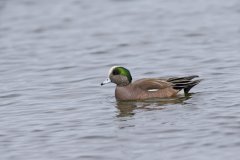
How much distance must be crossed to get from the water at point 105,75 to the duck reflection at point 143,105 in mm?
32

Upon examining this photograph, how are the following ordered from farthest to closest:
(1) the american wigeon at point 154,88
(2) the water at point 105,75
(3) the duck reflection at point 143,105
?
1. (1) the american wigeon at point 154,88
2. (3) the duck reflection at point 143,105
3. (2) the water at point 105,75

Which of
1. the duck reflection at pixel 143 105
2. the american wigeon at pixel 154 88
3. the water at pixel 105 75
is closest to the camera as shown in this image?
the water at pixel 105 75

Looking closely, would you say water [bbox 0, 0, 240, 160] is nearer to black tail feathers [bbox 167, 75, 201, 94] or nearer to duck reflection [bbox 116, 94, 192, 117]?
duck reflection [bbox 116, 94, 192, 117]

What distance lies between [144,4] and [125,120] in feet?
40.6

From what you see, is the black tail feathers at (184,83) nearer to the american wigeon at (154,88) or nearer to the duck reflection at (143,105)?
the american wigeon at (154,88)

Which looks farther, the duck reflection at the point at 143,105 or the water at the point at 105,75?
the duck reflection at the point at 143,105

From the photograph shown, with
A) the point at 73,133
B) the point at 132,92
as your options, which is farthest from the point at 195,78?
the point at 73,133

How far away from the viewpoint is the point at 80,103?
45.1ft

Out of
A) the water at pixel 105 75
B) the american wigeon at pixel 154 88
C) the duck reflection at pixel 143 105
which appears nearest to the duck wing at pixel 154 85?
the american wigeon at pixel 154 88

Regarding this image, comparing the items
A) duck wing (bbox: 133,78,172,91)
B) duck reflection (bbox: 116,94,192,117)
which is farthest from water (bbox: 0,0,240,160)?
duck wing (bbox: 133,78,172,91)

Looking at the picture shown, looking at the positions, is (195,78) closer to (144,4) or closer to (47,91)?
(47,91)

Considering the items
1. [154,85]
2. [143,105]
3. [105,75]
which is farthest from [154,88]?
[105,75]

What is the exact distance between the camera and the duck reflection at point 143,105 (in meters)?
13.0

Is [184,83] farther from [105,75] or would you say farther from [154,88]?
[105,75]
